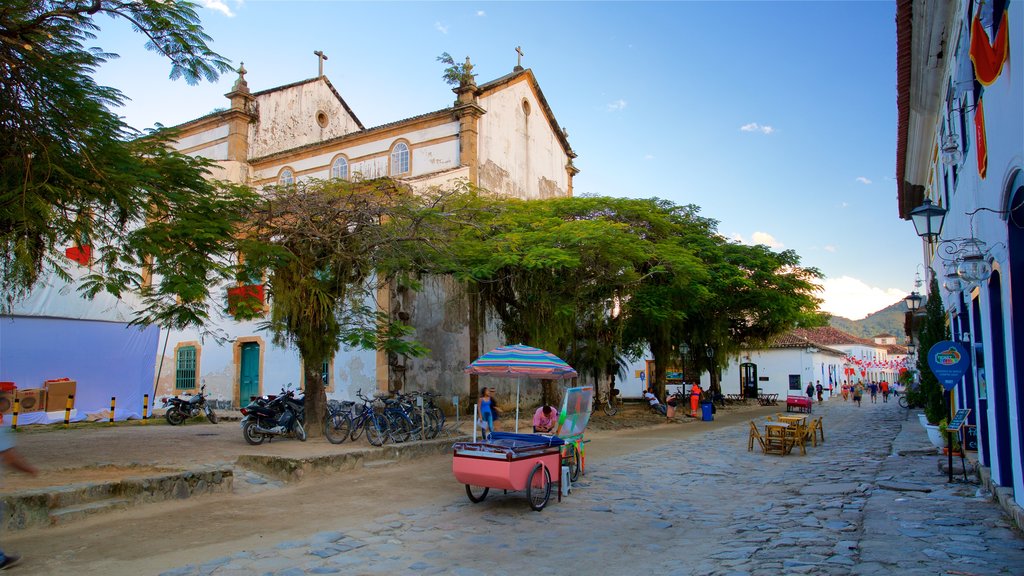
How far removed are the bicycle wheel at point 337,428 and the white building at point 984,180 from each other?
36.0 ft

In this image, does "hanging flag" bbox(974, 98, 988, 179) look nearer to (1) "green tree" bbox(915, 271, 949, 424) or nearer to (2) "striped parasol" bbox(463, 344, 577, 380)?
(2) "striped parasol" bbox(463, 344, 577, 380)

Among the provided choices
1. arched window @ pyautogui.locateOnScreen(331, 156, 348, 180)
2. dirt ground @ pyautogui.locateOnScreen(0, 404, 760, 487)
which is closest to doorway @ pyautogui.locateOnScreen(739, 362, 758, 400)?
dirt ground @ pyautogui.locateOnScreen(0, 404, 760, 487)

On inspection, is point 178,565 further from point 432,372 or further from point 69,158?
point 432,372

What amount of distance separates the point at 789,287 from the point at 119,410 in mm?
23354

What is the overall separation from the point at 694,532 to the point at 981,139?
5144 millimetres

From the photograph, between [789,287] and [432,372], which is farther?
[789,287]

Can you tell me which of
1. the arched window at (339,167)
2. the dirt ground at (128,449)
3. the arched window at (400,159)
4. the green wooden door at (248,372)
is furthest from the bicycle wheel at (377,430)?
the arched window at (339,167)

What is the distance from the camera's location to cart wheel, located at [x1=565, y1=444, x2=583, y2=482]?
33.2ft

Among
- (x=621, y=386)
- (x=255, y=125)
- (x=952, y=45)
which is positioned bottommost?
(x=621, y=386)

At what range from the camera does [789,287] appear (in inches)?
978

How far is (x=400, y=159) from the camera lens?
2631cm

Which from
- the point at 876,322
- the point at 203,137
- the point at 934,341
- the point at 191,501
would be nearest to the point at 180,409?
the point at 191,501

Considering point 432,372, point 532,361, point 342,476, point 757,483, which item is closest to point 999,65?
point 757,483

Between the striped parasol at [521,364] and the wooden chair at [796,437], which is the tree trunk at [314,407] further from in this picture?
the wooden chair at [796,437]
